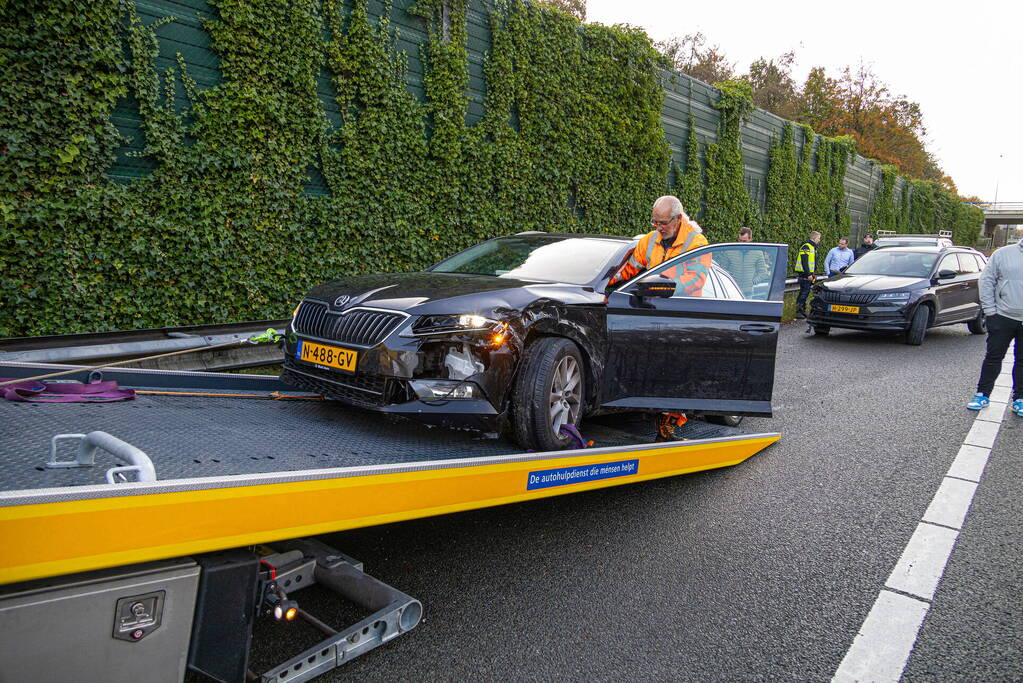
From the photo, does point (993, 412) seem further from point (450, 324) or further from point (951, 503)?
point (450, 324)

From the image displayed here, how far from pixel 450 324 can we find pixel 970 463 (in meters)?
4.17

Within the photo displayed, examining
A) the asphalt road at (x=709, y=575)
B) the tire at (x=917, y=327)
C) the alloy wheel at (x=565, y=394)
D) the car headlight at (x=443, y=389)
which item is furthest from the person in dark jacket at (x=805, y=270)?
the car headlight at (x=443, y=389)

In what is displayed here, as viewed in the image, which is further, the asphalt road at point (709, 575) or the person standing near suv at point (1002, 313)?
the person standing near suv at point (1002, 313)

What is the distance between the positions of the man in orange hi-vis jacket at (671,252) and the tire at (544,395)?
1105 mm

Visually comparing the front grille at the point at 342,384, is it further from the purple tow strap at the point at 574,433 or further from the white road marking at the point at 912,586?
the white road marking at the point at 912,586

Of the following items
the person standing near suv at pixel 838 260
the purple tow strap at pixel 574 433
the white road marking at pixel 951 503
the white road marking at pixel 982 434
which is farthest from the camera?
the person standing near suv at pixel 838 260

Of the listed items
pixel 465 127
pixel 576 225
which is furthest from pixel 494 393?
pixel 576 225

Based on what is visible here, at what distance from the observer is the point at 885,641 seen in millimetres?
2844

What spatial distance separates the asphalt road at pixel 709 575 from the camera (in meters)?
2.67

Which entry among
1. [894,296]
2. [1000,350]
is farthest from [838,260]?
[1000,350]

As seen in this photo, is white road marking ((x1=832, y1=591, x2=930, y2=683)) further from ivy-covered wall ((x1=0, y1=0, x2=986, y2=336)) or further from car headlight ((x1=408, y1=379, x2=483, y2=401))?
ivy-covered wall ((x1=0, y1=0, x2=986, y2=336))

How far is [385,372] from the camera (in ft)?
11.5

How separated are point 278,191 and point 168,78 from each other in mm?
1466

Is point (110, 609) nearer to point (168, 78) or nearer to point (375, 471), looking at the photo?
point (375, 471)
